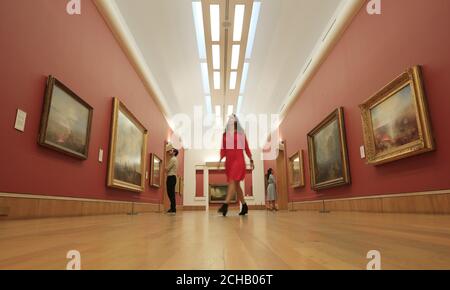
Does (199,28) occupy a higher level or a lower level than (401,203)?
higher

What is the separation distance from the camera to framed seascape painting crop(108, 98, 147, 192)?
5816mm

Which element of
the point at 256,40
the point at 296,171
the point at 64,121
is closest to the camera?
the point at 64,121

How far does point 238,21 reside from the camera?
20.9 feet

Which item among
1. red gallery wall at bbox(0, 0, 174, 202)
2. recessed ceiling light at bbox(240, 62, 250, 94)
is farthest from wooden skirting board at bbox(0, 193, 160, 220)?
recessed ceiling light at bbox(240, 62, 250, 94)

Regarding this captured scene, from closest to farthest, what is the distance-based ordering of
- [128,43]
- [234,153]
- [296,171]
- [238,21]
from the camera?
[234,153] → [238,21] → [128,43] → [296,171]

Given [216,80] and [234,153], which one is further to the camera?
[216,80]

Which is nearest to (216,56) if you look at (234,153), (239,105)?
(234,153)

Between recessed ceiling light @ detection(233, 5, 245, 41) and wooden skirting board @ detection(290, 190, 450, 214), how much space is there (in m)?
4.58

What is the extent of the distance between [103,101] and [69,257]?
17.1ft

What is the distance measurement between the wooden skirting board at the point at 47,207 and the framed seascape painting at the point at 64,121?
689 millimetres

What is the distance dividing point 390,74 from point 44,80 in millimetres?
5032

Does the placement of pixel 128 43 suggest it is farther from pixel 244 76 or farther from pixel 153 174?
pixel 153 174

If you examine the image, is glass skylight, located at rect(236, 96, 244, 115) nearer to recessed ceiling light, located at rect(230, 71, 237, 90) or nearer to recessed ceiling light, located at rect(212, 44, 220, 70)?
recessed ceiling light, located at rect(230, 71, 237, 90)

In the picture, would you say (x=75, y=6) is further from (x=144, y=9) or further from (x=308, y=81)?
(x=308, y=81)
